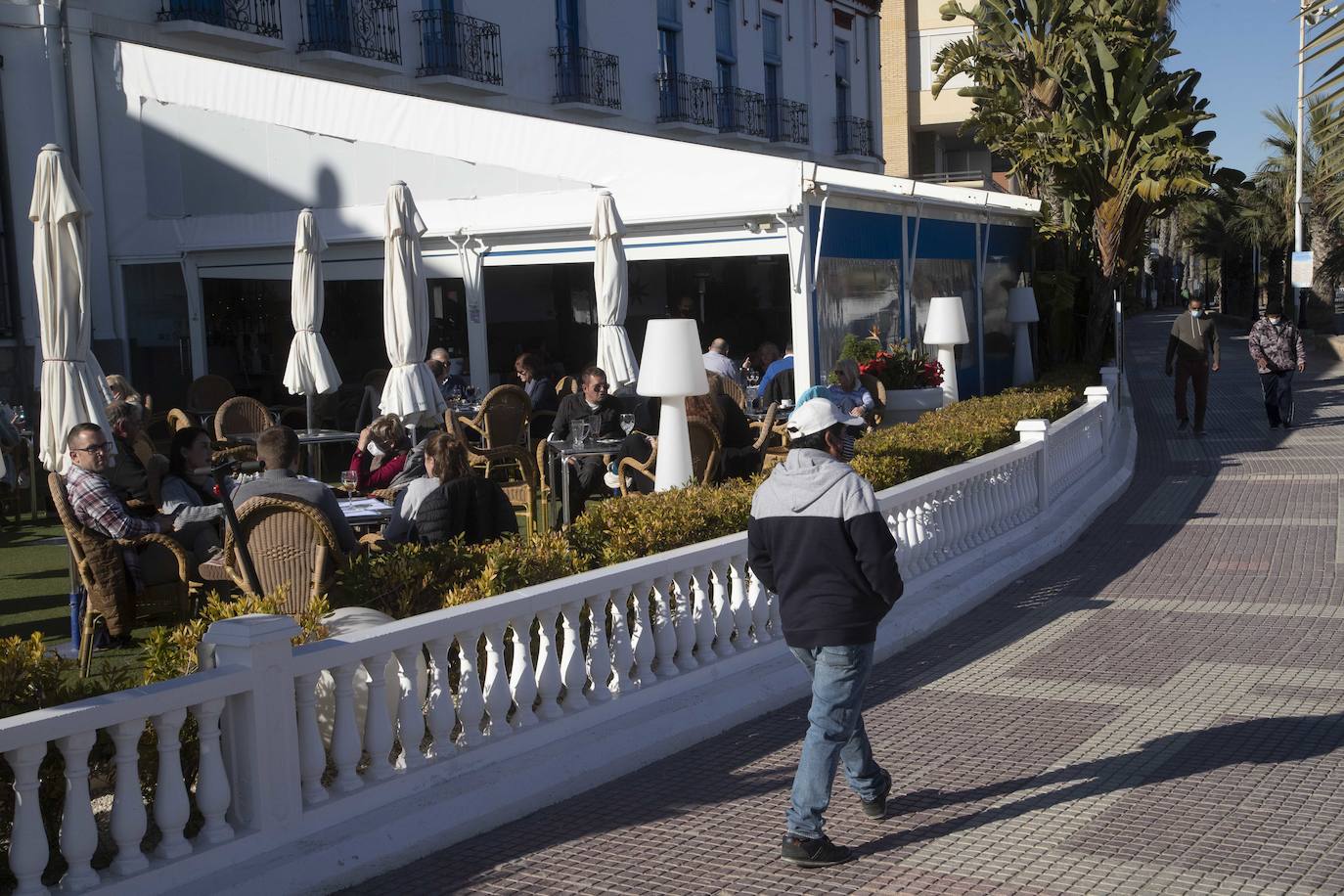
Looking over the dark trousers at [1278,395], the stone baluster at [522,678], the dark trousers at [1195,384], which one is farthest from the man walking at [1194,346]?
the stone baluster at [522,678]

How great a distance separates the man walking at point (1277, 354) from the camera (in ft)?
60.4

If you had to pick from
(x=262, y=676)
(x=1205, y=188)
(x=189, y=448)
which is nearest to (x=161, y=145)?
(x=189, y=448)

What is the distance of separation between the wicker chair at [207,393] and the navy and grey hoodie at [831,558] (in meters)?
12.7

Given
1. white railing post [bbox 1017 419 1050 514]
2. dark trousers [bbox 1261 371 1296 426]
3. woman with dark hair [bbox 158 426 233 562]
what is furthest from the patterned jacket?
woman with dark hair [bbox 158 426 233 562]

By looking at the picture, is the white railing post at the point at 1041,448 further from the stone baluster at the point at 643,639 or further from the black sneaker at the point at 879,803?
the black sneaker at the point at 879,803

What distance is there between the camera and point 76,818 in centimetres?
362

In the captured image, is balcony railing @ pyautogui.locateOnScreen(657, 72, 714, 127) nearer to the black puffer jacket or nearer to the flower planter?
the flower planter

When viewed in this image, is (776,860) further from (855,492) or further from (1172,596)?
(1172,596)

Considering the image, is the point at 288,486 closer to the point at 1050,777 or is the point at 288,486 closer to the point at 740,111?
the point at 1050,777

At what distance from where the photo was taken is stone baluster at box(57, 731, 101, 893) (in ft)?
11.9

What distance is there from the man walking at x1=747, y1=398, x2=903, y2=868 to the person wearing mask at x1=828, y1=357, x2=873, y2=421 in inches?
319

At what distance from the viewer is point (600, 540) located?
21.6ft

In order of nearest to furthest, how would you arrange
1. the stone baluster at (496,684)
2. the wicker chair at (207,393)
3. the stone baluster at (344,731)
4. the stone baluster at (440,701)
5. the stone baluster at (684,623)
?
the stone baluster at (344,731)
the stone baluster at (440,701)
the stone baluster at (496,684)
the stone baluster at (684,623)
the wicker chair at (207,393)

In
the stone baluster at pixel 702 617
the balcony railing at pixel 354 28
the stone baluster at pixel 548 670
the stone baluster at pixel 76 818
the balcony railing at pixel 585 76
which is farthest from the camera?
the balcony railing at pixel 585 76
